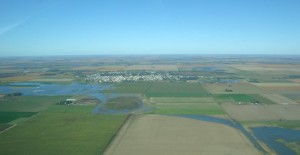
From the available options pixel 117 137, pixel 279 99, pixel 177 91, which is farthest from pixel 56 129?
pixel 279 99

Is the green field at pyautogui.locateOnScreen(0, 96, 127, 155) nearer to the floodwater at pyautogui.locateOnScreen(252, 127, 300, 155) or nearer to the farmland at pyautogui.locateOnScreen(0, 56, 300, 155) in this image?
the farmland at pyautogui.locateOnScreen(0, 56, 300, 155)

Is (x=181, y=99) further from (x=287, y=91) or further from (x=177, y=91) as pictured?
(x=287, y=91)

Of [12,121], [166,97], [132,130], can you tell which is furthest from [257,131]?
[12,121]

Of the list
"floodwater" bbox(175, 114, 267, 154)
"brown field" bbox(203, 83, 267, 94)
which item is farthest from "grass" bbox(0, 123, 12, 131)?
"brown field" bbox(203, 83, 267, 94)

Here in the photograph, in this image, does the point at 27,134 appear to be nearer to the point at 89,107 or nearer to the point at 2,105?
the point at 89,107

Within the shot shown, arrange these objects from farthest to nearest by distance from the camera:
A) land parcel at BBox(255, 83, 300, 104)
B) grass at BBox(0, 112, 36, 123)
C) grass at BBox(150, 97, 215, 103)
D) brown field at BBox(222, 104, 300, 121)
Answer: land parcel at BBox(255, 83, 300, 104) → grass at BBox(150, 97, 215, 103) → brown field at BBox(222, 104, 300, 121) → grass at BBox(0, 112, 36, 123)

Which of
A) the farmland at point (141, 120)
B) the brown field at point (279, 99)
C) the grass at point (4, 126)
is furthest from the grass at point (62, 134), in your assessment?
the brown field at point (279, 99)
